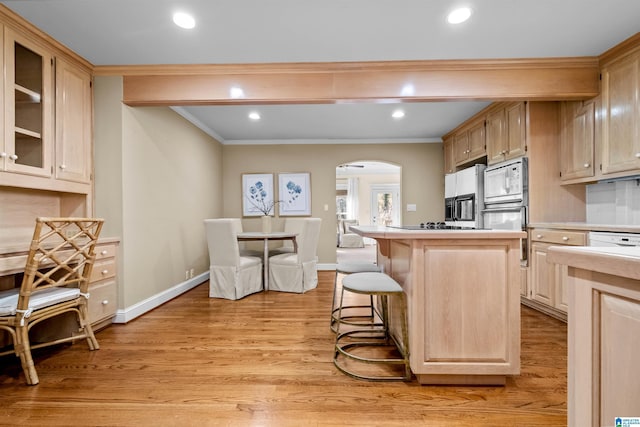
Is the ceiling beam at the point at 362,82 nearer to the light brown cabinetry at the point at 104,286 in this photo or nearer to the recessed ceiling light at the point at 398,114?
the recessed ceiling light at the point at 398,114

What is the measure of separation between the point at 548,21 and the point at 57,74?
3681 millimetres

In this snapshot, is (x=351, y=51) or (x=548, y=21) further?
(x=351, y=51)

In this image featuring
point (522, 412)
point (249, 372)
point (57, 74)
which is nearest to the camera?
point (522, 412)

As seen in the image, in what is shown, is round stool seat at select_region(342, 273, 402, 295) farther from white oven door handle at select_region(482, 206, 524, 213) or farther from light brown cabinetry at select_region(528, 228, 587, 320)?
white oven door handle at select_region(482, 206, 524, 213)

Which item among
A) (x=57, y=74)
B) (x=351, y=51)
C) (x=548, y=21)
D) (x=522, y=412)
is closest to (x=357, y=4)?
(x=351, y=51)

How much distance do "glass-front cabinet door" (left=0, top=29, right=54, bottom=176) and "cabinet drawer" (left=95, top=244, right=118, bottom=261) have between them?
664 millimetres

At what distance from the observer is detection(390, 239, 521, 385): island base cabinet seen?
1.65 metres

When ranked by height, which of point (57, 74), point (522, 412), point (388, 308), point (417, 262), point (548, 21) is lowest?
Answer: point (522, 412)

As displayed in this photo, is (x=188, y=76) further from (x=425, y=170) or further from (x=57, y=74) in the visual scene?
(x=425, y=170)

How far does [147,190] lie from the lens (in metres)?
3.04

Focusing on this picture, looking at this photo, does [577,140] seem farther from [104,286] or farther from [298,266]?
[104,286]

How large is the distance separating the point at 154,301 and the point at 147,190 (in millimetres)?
1163

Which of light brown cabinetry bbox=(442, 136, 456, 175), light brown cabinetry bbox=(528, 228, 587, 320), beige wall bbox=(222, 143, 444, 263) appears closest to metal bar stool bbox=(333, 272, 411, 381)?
light brown cabinetry bbox=(528, 228, 587, 320)

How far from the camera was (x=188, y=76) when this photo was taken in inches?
107
